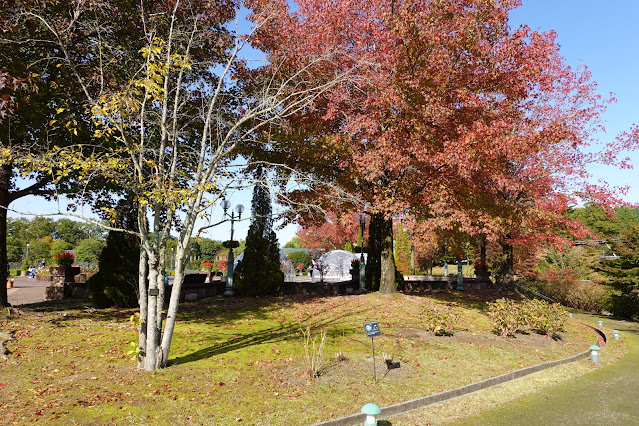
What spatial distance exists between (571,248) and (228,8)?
31.5 meters

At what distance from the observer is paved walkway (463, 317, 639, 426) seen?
21.0 feet

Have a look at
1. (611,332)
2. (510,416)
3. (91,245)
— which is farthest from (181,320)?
(91,245)

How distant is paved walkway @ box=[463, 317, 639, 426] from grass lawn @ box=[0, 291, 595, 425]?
1.10 m

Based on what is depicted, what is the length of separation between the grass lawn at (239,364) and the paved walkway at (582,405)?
1.10 metres

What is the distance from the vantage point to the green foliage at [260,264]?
61.0 feet

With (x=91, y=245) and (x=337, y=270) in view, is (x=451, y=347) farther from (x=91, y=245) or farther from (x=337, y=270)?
(x=91, y=245)

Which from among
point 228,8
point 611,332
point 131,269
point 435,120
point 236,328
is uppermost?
point 228,8

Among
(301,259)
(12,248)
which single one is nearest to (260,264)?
(301,259)

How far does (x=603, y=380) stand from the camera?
8.95 m

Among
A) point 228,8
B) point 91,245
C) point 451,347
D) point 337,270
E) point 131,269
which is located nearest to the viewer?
point 451,347

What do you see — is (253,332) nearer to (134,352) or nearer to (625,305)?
(134,352)

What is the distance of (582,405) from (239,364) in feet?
21.4

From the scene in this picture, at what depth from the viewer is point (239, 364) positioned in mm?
8125

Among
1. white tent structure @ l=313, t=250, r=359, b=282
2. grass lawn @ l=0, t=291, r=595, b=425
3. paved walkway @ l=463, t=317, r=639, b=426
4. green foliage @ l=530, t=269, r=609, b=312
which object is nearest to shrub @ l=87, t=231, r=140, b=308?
grass lawn @ l=0, t=291, r=595, b=425
